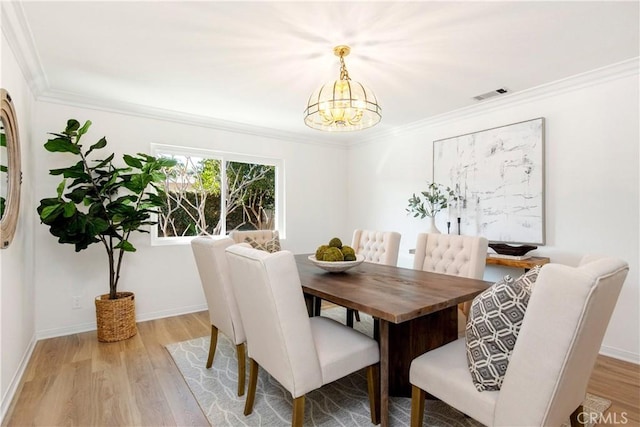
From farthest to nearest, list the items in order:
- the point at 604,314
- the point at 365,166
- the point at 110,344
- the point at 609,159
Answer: the point at 365,166, the point at 110,344, the point at 609,159, the point at 604,314

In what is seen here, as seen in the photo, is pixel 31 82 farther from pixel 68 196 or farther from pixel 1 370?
pixel 1 370

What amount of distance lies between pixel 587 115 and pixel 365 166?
275 cm

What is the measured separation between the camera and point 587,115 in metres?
2.82

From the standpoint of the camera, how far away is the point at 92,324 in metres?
3.30

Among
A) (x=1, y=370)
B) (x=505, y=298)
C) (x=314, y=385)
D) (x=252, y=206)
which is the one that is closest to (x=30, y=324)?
(x=1, y=370)

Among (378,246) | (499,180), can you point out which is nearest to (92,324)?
(378,246)

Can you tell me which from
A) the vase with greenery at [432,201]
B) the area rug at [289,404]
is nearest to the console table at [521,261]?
the vase with greenery at [432,201]

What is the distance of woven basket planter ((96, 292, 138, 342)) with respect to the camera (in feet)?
9.68

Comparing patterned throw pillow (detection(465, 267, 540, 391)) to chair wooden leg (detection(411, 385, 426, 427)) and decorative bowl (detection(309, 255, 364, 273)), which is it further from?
decorative bowl (detection(309, 255, 364, 273))

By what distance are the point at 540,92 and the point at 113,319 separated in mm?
4506

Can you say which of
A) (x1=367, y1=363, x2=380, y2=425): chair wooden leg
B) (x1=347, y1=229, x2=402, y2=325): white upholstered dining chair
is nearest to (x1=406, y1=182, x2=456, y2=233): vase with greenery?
(x1=347, y1=229, x2=402, y2=325): white upholstered dining chair

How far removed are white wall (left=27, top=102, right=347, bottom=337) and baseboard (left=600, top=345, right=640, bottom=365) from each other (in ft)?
11.2

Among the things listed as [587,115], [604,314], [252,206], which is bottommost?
[604,314]

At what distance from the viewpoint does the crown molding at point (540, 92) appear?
2592 millimetres
